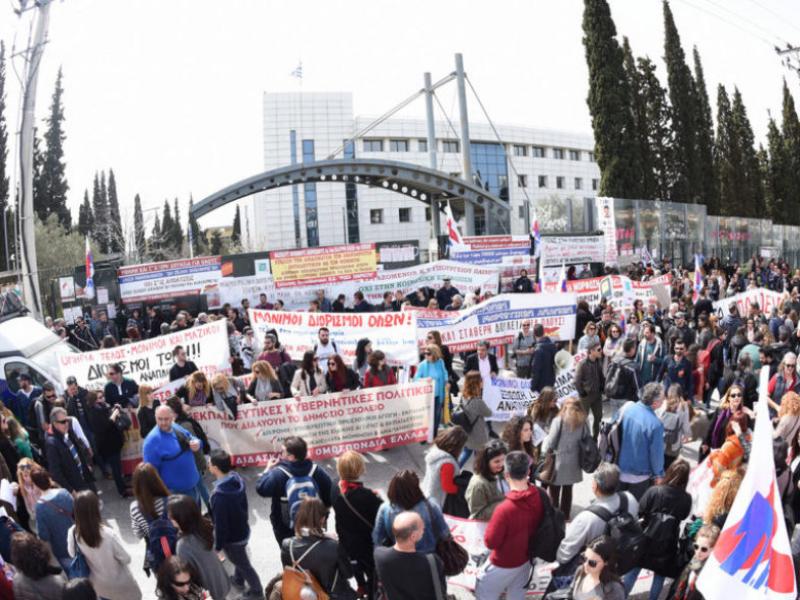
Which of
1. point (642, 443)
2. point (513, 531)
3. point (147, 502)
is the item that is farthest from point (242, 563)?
point (642, 443)

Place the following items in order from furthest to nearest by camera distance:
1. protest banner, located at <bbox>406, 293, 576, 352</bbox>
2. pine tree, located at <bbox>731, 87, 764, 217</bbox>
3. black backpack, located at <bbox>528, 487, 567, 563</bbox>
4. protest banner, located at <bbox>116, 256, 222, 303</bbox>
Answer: pine tree, located at <bbox>731, 87, 764, 217</bbox> → protest banner, located at <bbox>116, 256, 222, 303</bbox> → protest banner, located at <bbox>406, 293, 576, 352</bbox> → black backpack, located at <bbox>528, 487, 567, 563</bbox>

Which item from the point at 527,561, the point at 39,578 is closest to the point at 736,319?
the point at 527,561

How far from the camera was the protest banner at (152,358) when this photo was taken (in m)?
10.4

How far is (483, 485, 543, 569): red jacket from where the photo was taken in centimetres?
483

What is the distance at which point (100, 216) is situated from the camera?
93188mm

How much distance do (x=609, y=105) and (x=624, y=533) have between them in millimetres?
36203

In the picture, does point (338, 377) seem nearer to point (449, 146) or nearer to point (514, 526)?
point (514, 526)

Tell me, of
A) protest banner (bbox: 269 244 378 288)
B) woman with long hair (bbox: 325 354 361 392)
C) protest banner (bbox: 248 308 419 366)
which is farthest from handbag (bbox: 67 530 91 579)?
protest banner (bbox: 269 244 378 288)

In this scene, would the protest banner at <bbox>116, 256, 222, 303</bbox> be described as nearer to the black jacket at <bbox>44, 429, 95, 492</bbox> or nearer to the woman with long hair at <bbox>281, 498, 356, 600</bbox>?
the black jacket at <bbox>44, 429, 95, 492</bbox>

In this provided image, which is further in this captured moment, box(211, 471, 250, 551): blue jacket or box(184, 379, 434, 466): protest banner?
box(184, 379, 434, 466): protest banner

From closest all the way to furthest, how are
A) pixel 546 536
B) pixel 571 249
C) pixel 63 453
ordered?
pixel 546 536 → pixel 63 453 → pixel 571 249

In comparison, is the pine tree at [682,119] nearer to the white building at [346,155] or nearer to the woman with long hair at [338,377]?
the white building at [346,155]

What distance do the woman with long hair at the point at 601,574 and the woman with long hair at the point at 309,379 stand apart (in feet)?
19.1

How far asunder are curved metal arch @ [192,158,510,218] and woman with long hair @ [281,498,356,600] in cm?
2238
